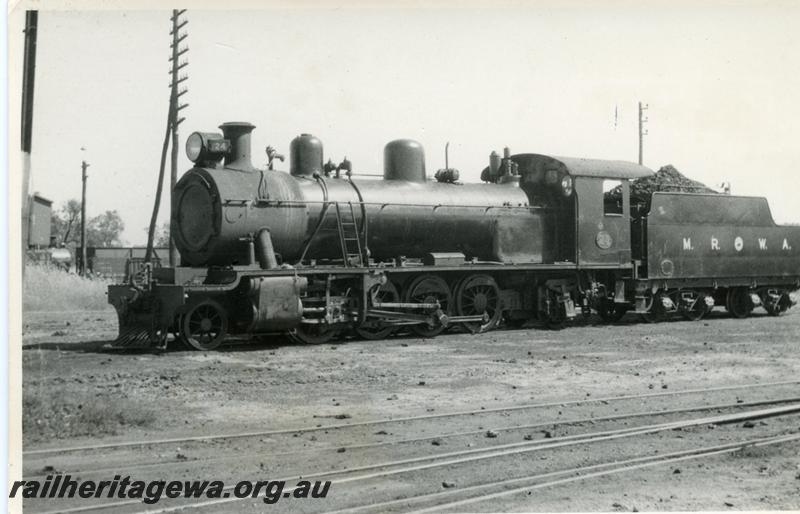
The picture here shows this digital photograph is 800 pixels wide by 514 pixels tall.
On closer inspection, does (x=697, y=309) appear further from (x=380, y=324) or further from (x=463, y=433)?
(x=463, y=433)

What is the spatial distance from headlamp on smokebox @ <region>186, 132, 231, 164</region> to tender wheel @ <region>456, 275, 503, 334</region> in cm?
545

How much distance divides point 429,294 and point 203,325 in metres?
4.64

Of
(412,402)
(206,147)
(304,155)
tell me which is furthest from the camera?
(304,155)

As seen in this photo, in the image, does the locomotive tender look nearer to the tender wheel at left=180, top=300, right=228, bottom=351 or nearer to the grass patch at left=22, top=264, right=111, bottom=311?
the tender wheel at left=180, top=300, right=228, bottom=351

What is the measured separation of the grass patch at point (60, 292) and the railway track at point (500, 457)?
1555 cm

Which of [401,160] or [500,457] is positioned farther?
[401,160]

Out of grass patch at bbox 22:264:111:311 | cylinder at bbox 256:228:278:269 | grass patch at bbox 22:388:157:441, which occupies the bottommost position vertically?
grass patch at bbox 22:388:157:441

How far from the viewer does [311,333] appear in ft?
45.6

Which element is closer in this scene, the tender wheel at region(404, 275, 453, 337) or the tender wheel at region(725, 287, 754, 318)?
the tender wheel at region(404, 275, 453, 337)

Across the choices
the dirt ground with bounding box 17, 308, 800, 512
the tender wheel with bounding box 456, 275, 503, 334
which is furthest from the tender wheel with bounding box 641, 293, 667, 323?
the tender wheel with bounding box 456, 275, 503, 334

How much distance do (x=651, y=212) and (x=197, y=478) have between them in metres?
14.4

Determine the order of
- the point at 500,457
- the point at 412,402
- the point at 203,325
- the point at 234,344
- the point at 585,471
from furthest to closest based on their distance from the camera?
1. the point at 234,344
2. the point at 203,325
3. the point at 412,402
4. the point at 500,457
5. the point at 585,471

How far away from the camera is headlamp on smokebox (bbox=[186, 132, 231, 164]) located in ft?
43.3

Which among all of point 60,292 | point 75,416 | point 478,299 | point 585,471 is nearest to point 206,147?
point 478,299
